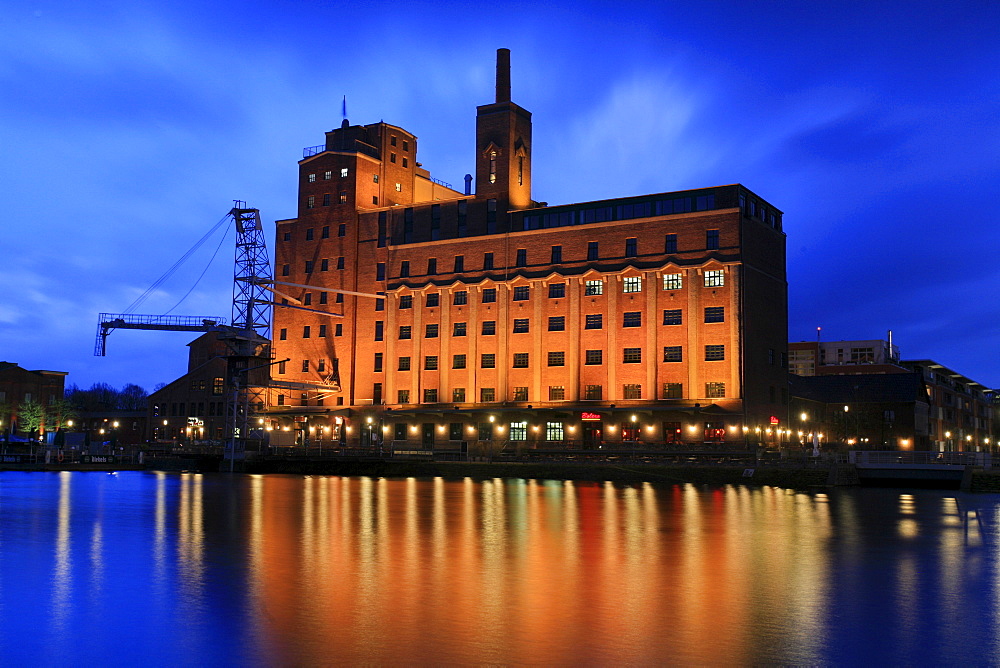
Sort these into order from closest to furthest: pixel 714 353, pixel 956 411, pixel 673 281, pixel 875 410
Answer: pixel 714 353
pixel 673 281
pixel 875 410
pixel 956 411

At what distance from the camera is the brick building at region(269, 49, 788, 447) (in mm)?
70938

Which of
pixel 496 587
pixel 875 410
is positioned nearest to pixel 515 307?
pixel 875 410

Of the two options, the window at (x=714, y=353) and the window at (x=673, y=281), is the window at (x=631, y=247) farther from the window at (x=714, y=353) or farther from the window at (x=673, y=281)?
the window at (x=714, y=353)

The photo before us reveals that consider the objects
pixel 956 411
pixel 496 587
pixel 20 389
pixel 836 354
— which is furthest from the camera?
pixel 836 354

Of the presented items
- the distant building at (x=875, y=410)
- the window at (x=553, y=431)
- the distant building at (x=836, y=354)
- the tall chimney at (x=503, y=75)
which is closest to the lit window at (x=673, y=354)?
the window at (x=553, y=431)

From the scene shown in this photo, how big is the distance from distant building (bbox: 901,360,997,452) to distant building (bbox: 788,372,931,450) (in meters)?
6.28

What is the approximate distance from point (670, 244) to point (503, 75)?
25.1 m

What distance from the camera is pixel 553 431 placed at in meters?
75.6

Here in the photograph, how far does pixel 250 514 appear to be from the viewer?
2925 centimetres

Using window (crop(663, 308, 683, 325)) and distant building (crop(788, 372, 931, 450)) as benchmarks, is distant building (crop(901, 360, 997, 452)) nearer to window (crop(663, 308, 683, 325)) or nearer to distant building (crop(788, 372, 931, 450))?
distant building (crop(788, 372, 931, 450))

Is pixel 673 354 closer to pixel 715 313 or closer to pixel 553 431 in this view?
pixel 715 313

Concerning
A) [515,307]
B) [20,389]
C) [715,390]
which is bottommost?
[715,390]

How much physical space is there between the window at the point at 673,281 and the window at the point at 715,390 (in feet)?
27.3

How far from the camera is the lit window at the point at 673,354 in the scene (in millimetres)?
71438
